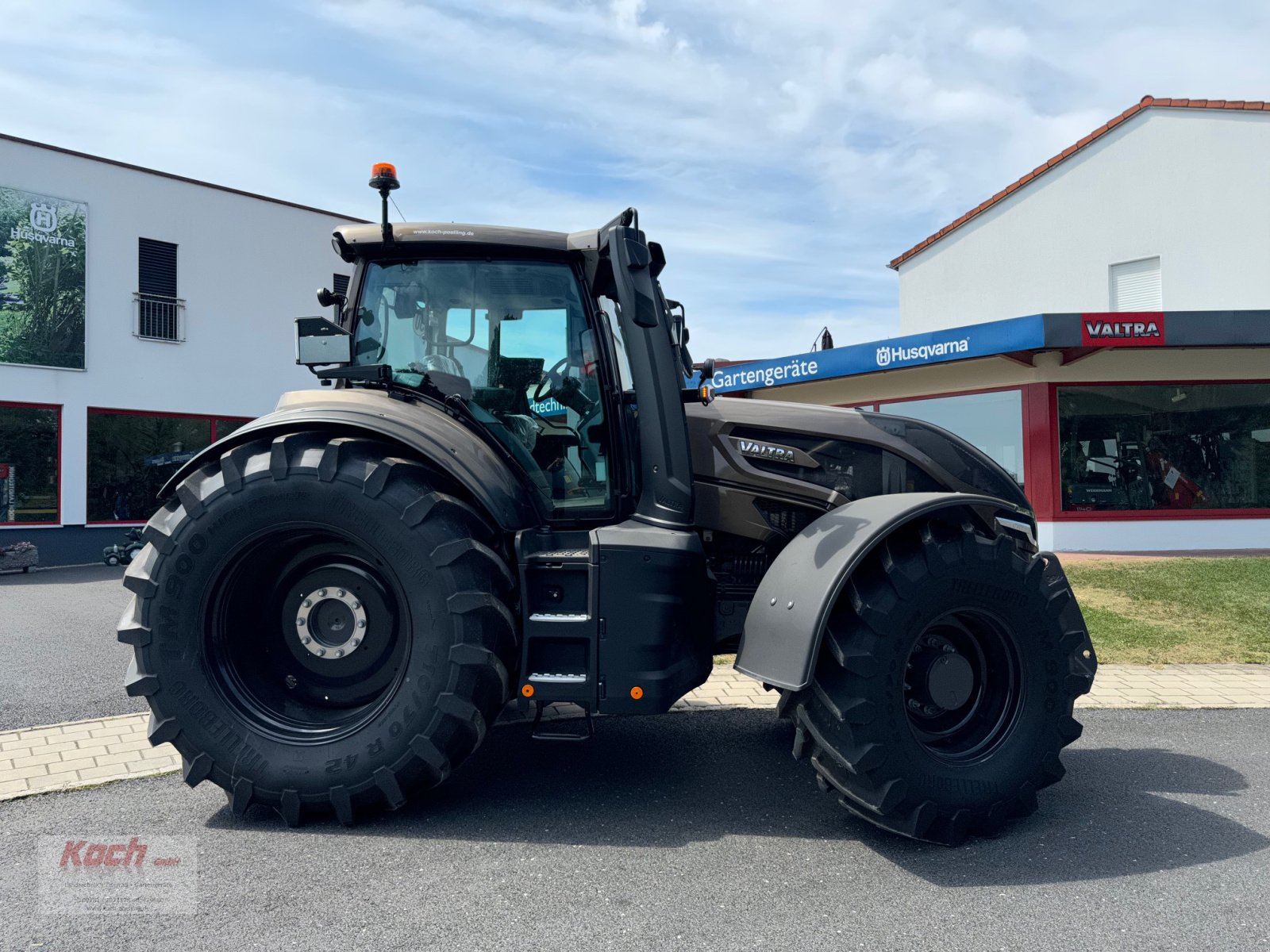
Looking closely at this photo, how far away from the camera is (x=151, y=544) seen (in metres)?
3.87

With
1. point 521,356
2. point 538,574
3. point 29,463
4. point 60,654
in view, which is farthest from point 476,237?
point 29,463

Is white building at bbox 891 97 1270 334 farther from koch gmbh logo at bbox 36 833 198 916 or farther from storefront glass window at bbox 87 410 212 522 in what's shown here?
koch gmbh logo at bbox 36 833 198 916

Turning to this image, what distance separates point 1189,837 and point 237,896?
3560mm

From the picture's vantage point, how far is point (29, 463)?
1702 centimetres

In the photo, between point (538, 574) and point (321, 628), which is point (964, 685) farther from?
point (321, 628)

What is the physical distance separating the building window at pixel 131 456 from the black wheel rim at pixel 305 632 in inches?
607

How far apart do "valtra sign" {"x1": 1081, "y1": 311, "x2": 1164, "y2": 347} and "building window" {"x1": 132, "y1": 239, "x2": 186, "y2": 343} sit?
54.8ft

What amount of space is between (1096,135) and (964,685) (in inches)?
809

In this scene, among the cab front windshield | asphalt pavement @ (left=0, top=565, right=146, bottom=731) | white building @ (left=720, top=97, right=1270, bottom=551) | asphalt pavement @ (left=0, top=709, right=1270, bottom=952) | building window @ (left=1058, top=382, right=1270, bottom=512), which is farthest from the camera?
building window @ (left=1058, top=382, right=1270, bottom=512)

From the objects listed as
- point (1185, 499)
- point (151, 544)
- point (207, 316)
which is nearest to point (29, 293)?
point (207, 316)

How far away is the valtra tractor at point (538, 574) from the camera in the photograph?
3639 mm

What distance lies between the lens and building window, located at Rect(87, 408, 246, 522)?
58.4ft

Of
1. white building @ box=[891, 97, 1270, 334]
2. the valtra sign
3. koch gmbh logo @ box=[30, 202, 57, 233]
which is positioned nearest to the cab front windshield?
the valtra sign

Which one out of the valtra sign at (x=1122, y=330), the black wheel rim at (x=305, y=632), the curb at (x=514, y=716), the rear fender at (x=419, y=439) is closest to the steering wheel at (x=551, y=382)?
the rear fender at (x=419, y=439)
